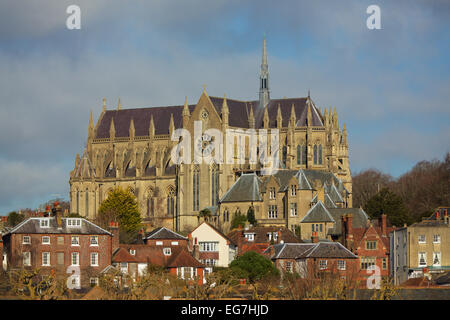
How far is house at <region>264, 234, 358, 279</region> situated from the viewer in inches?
3516

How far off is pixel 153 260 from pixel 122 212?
43546 mm

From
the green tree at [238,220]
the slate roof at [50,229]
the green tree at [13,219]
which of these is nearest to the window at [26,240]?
the slate roof at [50,229]

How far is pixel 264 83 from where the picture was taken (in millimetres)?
155750

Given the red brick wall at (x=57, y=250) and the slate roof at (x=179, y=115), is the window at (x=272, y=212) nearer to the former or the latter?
the slate roof at (x=179, y=115)

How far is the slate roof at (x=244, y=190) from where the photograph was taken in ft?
424

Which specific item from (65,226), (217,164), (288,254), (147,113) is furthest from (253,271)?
(147,113)

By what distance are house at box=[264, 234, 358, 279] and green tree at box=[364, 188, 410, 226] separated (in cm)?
3308

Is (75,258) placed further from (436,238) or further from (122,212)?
(122,212)

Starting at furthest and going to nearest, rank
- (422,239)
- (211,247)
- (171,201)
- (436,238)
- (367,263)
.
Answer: (171,201)
(211,247)
(367,263)
(436,238)
(422,239)

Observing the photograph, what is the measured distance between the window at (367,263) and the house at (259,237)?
343 inches

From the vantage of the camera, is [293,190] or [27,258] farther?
[293,190]

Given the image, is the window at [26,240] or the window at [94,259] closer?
the window at [94,259]

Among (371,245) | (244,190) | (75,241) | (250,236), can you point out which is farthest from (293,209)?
(75,241)
